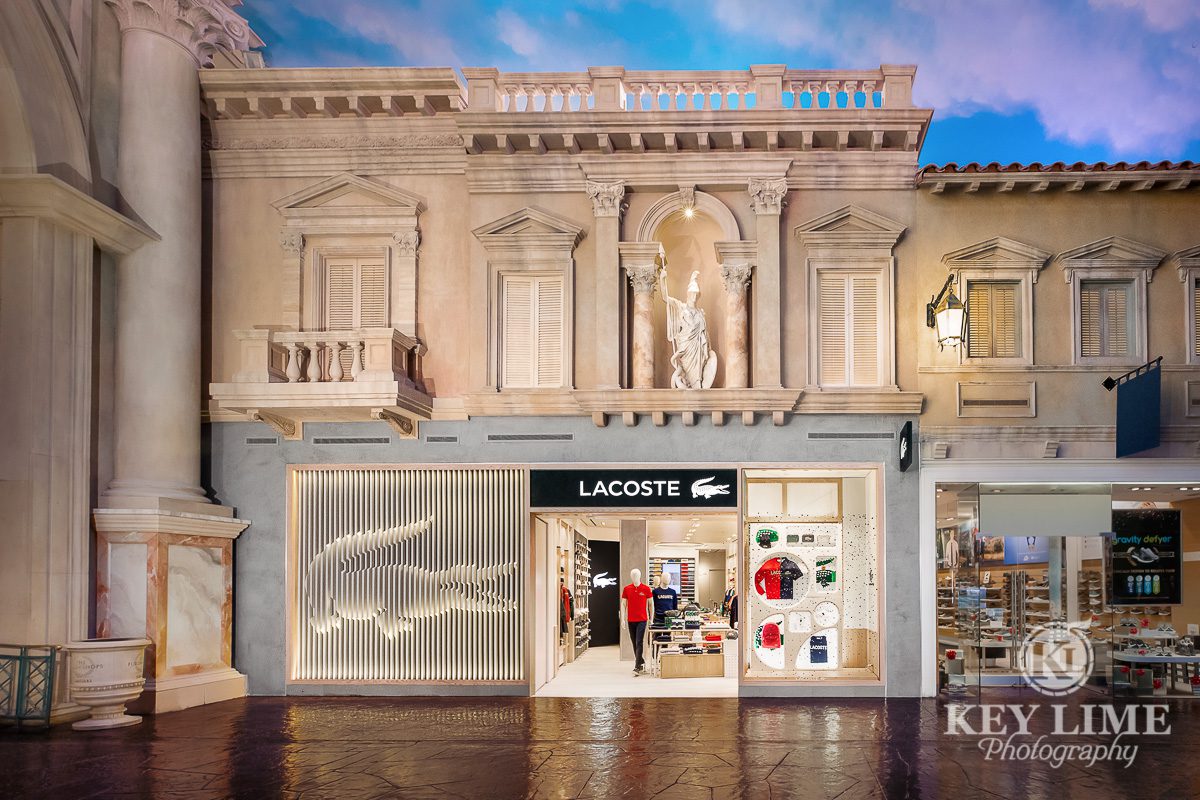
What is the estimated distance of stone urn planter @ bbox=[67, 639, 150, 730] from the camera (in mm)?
11961

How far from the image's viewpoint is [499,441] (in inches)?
589

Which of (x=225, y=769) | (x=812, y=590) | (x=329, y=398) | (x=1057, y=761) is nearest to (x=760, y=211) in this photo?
(x=812, y=590)

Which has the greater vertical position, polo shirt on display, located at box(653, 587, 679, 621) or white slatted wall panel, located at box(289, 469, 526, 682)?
white slatted wall panel, located at box(289, 469, 526, 682)

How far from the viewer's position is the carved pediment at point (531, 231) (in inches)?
593

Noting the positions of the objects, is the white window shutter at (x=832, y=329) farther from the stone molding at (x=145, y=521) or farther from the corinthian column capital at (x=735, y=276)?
the stone molding at (x=145, y=521)

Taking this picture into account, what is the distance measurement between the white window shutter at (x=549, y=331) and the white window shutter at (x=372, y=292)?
2.31 m

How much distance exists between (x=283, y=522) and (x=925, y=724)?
30.2 feet

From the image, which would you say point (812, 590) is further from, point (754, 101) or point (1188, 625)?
point (754, 101)

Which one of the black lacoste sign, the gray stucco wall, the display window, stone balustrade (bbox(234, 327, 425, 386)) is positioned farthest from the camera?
the display window

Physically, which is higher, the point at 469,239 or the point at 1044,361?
the point at 469,239

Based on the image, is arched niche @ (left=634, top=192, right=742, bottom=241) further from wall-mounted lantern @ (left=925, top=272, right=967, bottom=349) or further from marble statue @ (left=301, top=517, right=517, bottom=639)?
marble statue @ (left=301, top=517, right=517, bottom=639)

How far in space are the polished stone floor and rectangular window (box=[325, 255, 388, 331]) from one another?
5.55 meters

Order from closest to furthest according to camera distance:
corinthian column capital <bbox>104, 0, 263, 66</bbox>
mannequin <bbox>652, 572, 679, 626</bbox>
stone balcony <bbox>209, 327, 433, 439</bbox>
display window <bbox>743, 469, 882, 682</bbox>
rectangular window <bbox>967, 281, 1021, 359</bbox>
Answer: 1. stone balcony <bbox>209, 327, 433, 439</bbox>
2. corinthian column capital <bbox>104, 0, 263, 66</bbox>
3. rectangular window <bbox>967, 281, 1021, 359</bbox>
4. display window <bbox>743, 469, 882, 682</bbox>
5. mannequin <bbox>652, 572, 679, 626</bbox>

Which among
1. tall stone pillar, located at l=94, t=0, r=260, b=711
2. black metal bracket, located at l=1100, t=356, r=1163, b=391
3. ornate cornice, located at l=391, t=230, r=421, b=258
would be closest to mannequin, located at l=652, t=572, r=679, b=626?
tall stone pillar, located at l=94, t=0, r=260, b=711
